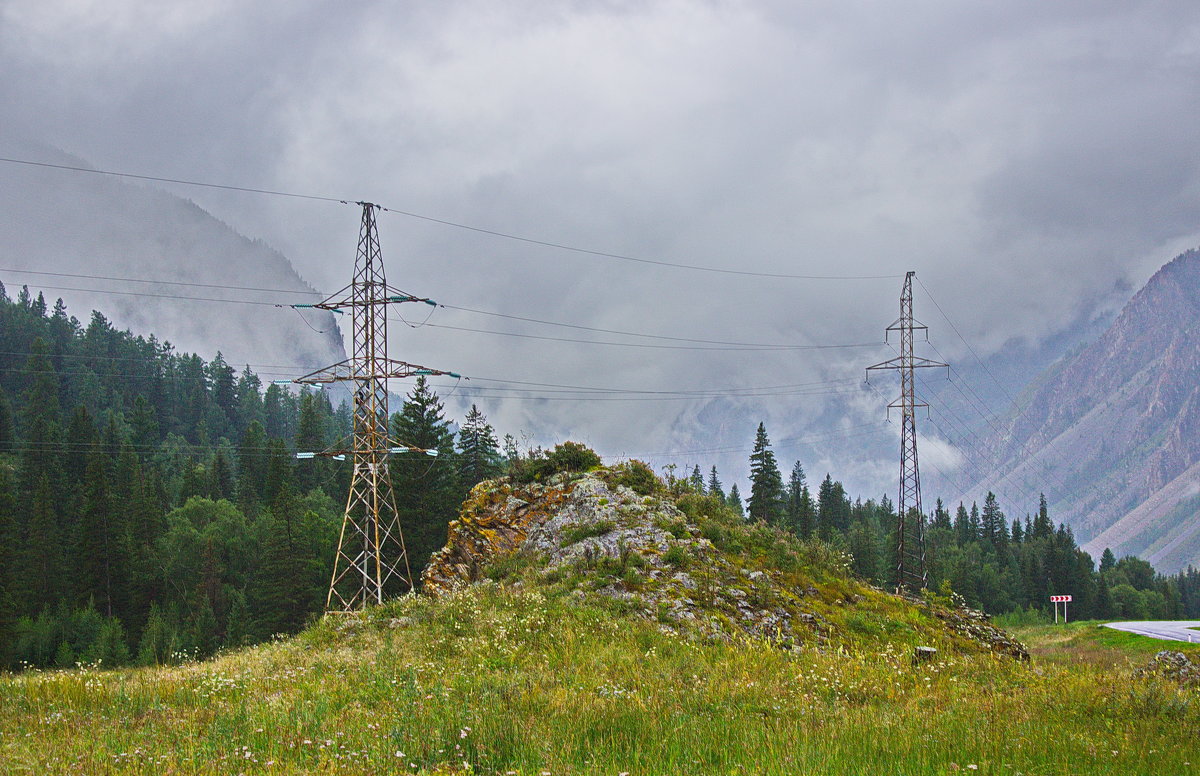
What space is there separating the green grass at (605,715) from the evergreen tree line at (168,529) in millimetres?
18022

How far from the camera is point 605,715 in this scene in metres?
8.07

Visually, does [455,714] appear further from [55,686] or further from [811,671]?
[55,686]

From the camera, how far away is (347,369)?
32156 mm

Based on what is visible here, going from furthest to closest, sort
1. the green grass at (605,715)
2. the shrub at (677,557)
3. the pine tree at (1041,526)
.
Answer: the pine tree at (1041,526)
the shrub at (677,557)
the green grass at (605,715)

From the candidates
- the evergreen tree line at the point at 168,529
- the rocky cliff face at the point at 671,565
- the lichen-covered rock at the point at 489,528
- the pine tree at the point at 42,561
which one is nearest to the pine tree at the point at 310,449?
the evergreen tree line at the point at 168,529

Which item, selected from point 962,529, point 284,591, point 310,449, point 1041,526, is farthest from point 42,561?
point 1041,526

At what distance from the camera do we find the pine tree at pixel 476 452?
57.9 m

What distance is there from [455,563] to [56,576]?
6720cm

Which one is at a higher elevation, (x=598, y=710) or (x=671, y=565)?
(x=671, y=565)

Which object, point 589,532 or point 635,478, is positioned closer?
point 589,532

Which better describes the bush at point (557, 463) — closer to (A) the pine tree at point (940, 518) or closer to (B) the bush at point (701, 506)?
(B) the bush at point (701, 506)

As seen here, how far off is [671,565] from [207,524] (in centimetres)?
8113

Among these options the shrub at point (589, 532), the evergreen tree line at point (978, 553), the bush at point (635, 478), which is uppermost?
the bush at point (635, 478)

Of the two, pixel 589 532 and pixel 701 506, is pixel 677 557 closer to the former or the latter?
pixel 589 532
